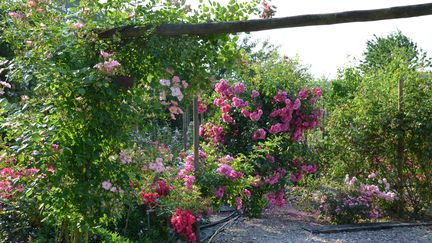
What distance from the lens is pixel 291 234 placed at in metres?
5.50

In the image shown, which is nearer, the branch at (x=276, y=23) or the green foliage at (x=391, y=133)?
the branch at (x=276, y=23)

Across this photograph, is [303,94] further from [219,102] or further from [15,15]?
[15,15]

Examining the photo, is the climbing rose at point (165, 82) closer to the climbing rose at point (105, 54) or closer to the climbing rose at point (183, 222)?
the climbing rose at point (105, 54)

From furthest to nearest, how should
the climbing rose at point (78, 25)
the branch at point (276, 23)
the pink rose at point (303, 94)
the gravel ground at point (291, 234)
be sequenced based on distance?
the pink rose at point (303, 94)
the gravel ground at point (291, 234)
the climbing rose at point (78, 25)
the branch at point (276, 23)

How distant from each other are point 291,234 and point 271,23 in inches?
125

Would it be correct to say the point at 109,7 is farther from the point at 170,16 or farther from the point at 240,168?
the point at 240,168

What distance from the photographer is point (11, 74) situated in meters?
3.09

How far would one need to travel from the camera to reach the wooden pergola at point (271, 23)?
2.65m

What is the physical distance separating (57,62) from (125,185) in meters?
0.84

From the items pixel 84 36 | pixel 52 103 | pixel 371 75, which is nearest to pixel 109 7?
pixel 84 36

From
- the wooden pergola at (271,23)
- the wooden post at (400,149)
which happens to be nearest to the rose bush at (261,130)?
the wooden post at (400,149)

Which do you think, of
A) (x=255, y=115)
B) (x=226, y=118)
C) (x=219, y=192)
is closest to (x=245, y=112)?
(x=255, y=115)

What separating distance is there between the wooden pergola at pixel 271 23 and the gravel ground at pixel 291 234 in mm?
→ 2618

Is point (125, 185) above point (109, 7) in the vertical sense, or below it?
below
